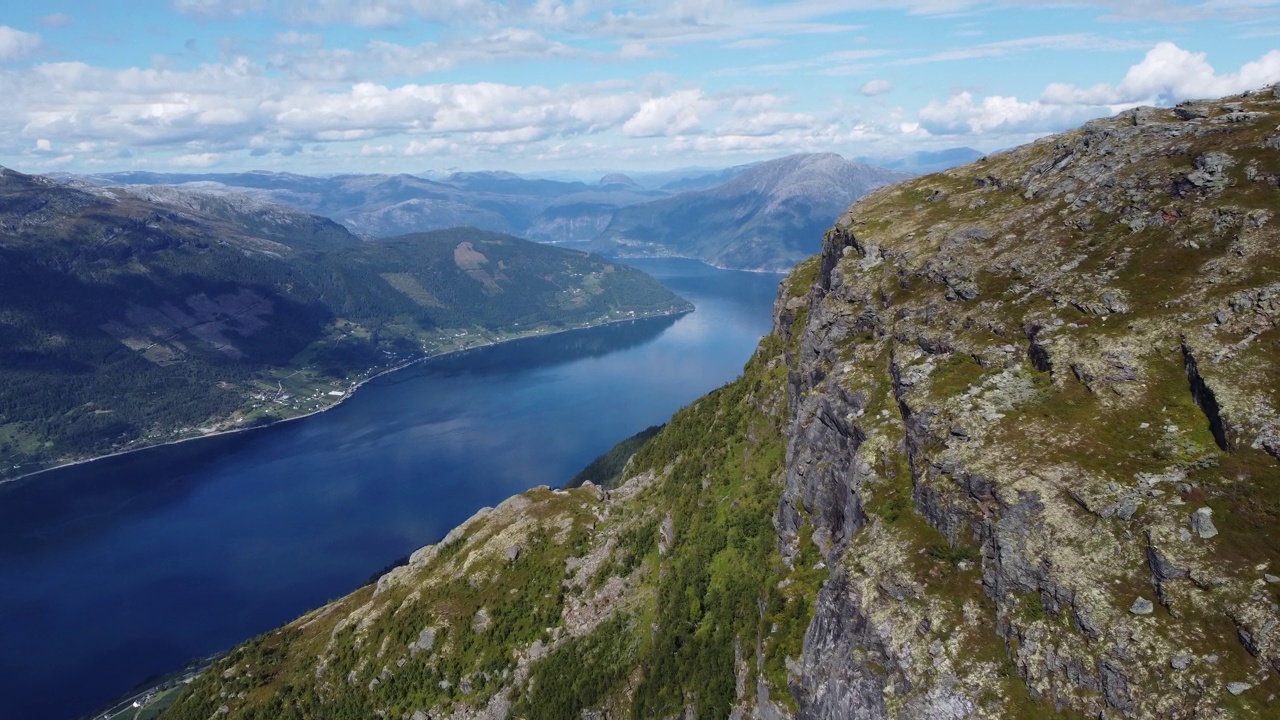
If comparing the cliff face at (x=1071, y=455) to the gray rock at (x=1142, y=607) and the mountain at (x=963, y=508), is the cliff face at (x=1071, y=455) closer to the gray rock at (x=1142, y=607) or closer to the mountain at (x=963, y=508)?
the gray rock at (x=1142, y=607)

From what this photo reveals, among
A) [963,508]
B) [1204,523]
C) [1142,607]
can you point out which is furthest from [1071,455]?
[1142,607]

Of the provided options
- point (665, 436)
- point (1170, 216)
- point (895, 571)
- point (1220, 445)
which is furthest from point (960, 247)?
point (665, 436)

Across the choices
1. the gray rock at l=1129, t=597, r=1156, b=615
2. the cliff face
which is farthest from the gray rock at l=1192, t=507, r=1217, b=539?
the gray rock at l=1129, t=597, r=1156, b=615

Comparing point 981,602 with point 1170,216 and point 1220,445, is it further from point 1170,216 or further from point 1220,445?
point 1170,216

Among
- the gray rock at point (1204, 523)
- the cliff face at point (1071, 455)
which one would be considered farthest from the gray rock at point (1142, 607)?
the gray rock at point (1204, 523)

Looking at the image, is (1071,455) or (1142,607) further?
(1071,455)

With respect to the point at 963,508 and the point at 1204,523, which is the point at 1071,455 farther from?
→ the point at 1204,523

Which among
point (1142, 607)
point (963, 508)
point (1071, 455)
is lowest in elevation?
point (1142, 607)
